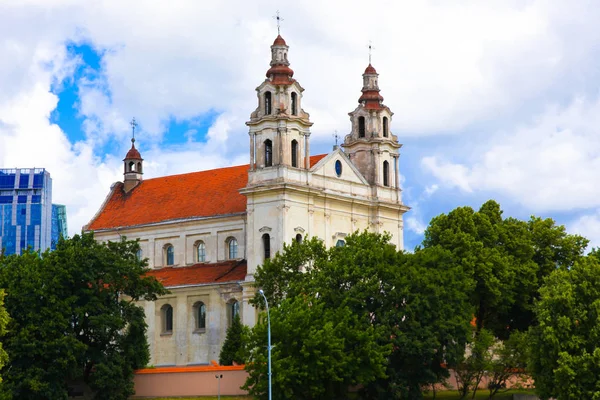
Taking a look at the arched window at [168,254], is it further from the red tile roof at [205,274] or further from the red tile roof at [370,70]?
the red tile roof at [370,70]

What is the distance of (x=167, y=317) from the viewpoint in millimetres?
93250

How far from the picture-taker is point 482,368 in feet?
240

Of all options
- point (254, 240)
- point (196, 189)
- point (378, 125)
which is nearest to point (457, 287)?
point (254, 240)

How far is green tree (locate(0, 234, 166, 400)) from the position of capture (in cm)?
6925

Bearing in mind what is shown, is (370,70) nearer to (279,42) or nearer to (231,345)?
(279,42)

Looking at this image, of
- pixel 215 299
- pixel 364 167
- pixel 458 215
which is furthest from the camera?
pixel 364 167

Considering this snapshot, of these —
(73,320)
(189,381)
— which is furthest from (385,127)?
(73,320)

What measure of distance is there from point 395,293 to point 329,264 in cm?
A: 463

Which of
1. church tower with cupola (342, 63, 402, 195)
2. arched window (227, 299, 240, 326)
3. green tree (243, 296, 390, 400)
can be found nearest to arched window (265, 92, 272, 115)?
church tower with cupola (342, 63, 402, 195)

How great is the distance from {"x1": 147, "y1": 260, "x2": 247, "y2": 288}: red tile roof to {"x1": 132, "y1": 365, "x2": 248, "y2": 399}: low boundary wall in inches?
572

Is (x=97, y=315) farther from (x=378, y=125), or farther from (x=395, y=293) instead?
(x=378, y=125)

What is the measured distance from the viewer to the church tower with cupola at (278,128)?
86562 millimetres

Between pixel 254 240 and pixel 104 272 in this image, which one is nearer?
pixel 104 272

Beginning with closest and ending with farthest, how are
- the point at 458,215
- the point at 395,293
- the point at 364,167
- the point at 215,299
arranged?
the point at 395,293
the point at 458,215
the point at 215,299
the point at 364,167
